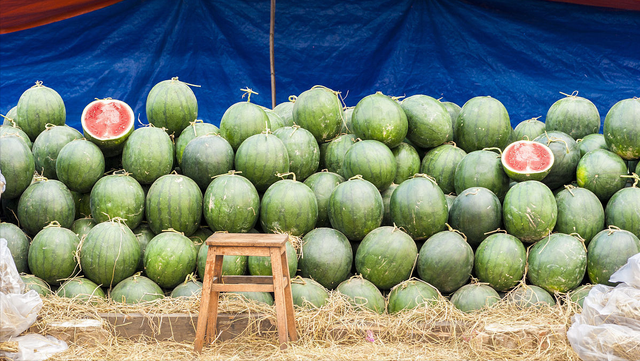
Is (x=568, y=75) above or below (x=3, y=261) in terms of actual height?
above

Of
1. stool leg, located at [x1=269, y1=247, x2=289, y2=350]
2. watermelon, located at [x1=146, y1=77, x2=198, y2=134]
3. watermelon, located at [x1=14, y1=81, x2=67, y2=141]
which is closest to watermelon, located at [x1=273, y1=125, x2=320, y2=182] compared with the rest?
watermelon, located at [x1=146, y1=77, x2=198, y2=134]

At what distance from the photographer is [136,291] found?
3994mm

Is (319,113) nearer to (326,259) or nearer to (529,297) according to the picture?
(326,259)

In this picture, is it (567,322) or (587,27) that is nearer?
(567,322)

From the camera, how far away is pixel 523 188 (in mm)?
4211

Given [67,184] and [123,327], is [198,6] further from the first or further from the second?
[123,327]

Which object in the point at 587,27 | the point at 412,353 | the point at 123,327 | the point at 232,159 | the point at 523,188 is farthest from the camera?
the point at 587,27

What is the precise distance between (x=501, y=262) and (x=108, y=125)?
347 cm

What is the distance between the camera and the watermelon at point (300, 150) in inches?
186

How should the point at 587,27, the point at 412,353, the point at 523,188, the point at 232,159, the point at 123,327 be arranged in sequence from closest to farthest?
the point at 412,353, the point at 123,327, the point at 523,188, the point at 232,159, the point at 587,27

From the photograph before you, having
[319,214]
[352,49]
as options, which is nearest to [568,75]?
[352,49]

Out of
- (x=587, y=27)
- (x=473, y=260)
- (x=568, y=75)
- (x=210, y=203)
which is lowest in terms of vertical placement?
(x=473, y=260)

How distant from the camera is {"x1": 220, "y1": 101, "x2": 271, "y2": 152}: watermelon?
15.5 feet

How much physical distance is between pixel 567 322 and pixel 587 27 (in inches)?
154
